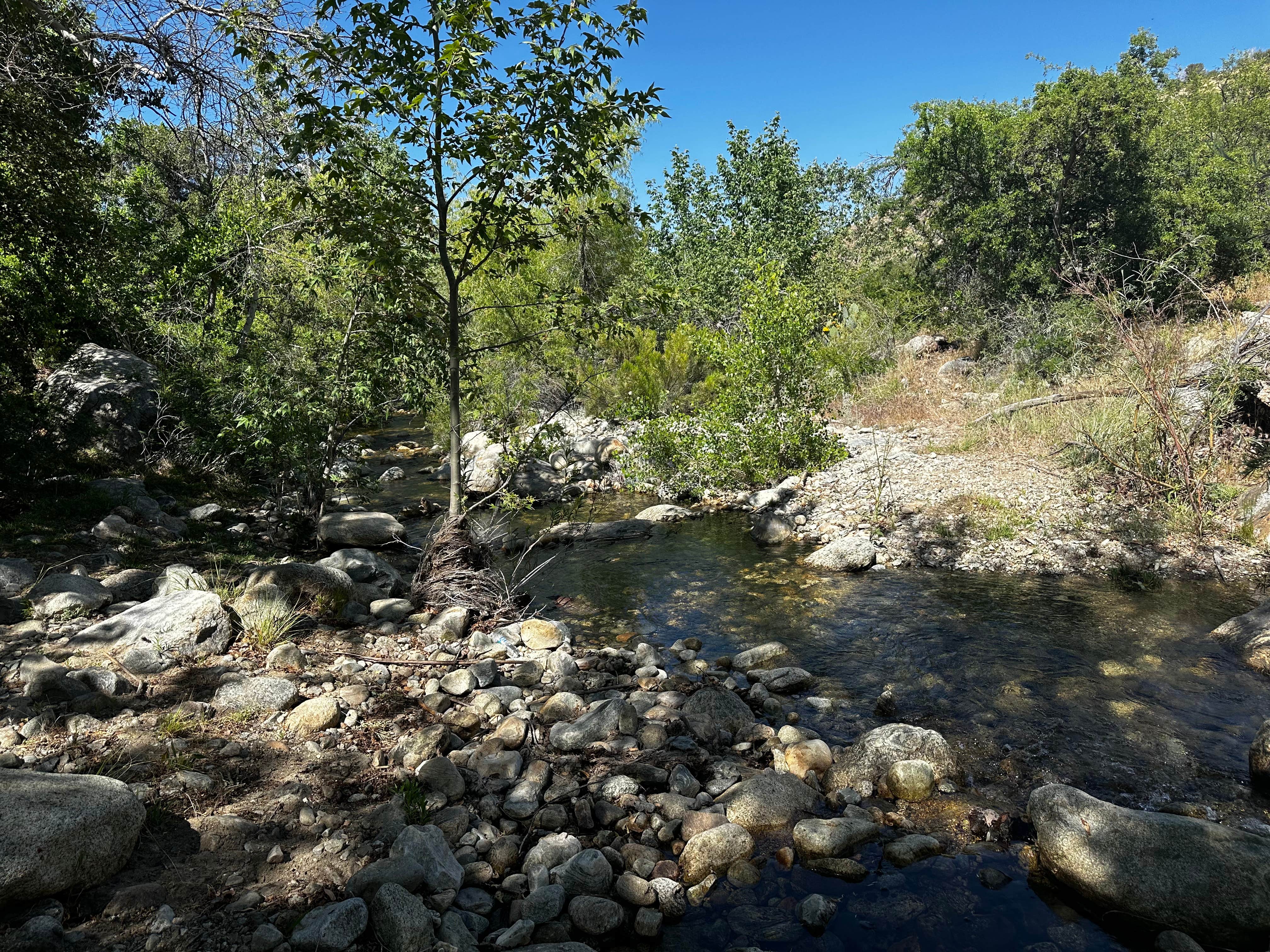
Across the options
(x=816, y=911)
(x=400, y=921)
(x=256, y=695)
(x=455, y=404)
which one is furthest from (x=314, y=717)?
(x=455, y=404)

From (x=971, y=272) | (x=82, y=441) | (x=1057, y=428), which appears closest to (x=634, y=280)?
(x=971, y=272)

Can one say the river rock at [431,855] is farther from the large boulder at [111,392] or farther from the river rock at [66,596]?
the large boulder at [111,392]

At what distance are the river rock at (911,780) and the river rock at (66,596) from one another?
6.48 metres

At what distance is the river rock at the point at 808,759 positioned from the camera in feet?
16.1

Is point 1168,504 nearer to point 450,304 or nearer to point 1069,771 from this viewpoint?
point 1069,771

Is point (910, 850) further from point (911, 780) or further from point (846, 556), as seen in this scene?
point (846, 556)

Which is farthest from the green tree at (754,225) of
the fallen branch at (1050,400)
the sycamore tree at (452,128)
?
the sycamore tree at (452,128)

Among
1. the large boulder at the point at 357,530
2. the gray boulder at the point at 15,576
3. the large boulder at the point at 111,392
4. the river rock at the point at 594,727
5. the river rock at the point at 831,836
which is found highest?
the large boulder at the point at 111,392

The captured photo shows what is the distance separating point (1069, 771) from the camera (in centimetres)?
487

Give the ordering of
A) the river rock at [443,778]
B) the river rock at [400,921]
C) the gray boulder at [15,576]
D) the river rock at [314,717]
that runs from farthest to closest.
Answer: the gray boulder at [15,576] < the river rock at [314,717] < the river rock at [443,778] < the river rock at [400,921]

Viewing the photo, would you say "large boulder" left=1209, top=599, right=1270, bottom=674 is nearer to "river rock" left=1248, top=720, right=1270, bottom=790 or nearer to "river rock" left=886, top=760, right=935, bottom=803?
"river rock" left=1248, top=720, right=1270, bottom=790

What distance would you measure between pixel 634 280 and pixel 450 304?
17180 millimetres

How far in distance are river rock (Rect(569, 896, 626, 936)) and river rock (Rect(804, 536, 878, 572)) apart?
287 inches

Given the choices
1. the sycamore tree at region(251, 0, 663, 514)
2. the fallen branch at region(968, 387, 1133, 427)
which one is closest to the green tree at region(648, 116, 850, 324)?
the fallen branch at region(968, 387, 1133, 427)
